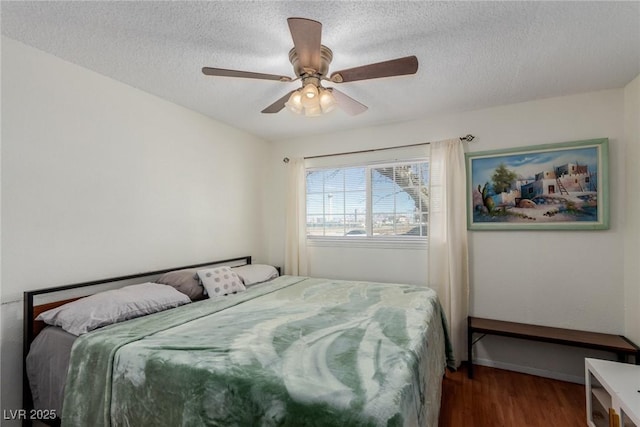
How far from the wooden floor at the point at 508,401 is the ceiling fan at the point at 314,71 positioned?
244 cm

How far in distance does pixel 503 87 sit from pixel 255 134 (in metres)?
2.84

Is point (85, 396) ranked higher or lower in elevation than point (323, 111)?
lower

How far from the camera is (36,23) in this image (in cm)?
174

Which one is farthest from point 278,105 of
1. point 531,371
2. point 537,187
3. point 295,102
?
point 531,371

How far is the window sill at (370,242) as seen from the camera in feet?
11.0

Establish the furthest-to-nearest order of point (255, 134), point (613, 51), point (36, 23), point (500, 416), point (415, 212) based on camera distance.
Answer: point (255, 134) < point (415, 212) < point (500, 416) < point (613, 51) < point (36, 23)

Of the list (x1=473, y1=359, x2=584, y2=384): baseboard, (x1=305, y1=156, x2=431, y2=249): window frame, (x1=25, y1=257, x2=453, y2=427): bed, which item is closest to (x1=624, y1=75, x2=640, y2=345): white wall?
(x1=473, y1=359, x2=584, y2=384): baseboard

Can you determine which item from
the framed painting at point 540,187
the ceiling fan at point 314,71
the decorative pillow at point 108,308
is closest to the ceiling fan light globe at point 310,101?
the ceiling fan at point 314,71

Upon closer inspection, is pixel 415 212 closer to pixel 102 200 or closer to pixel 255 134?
pixel 255 134

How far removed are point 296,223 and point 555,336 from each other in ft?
9.40

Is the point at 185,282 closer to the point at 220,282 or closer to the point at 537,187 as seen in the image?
the point at 220,282

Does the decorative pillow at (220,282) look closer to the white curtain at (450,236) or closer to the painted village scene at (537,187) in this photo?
the white curtain at (450,236)

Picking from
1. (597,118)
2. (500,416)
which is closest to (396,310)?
(500,416)

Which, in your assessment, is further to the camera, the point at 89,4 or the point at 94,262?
the point at 94,262
